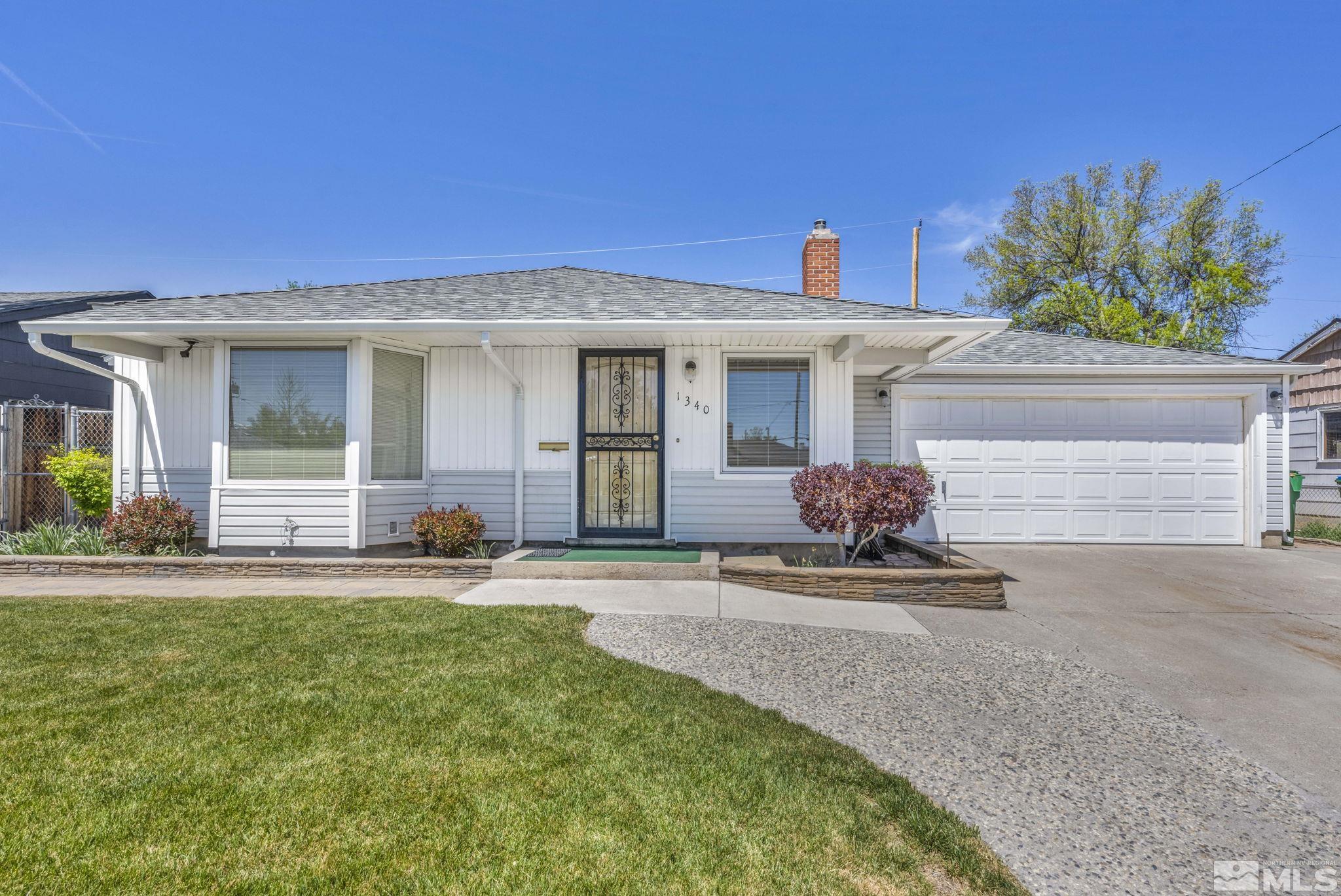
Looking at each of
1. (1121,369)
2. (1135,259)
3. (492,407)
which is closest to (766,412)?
(492,407)

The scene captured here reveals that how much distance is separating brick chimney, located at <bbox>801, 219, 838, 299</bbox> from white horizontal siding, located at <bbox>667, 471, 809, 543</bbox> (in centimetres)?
362

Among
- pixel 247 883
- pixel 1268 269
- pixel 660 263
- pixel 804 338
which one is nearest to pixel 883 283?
pixel 660 263

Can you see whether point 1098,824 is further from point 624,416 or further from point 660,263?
point 660,263

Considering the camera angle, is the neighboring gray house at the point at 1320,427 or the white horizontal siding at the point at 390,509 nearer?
the white horizontal siding at the point at 390,509

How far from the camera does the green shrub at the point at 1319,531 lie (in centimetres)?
998

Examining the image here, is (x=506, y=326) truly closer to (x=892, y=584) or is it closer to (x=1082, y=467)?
(x=892, y=584)

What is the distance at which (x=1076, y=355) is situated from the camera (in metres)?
9.60

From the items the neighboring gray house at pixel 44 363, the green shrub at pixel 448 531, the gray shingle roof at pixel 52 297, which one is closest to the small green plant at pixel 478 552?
the green shrub at pixel 448 531

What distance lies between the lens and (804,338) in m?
7.51

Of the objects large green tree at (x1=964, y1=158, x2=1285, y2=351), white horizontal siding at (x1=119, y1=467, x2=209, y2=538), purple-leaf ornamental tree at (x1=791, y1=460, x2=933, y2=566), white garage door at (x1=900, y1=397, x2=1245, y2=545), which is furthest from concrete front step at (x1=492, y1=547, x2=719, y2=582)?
large green tree at (x1=964, y1=158, x2=1285, y2=351)

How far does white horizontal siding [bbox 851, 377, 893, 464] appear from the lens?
9.34m

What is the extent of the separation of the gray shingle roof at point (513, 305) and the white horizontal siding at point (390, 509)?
2.03 m

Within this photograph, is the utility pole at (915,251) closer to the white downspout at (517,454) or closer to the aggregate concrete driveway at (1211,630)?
the aggregate concrete driveway at (1211,630)

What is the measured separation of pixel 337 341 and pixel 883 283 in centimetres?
2399
